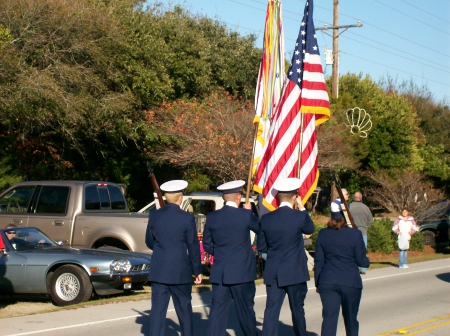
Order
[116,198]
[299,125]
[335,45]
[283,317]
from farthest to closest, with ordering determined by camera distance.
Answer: [335,45] → [116,198] → [283,317] → [299,125]

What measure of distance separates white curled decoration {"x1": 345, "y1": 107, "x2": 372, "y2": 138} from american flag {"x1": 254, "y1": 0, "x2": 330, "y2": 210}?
16.9m

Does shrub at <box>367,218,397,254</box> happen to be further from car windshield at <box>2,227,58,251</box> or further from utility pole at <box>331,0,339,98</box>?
car windshield at <box>2,227,58,251</box>

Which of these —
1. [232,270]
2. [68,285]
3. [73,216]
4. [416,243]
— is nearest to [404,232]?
[416,243]

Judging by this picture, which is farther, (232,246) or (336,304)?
(232,246)

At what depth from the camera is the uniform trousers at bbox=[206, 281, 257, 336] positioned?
7.16 m

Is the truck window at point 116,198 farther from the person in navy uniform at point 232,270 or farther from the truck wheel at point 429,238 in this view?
the truck wheel at point 429,238

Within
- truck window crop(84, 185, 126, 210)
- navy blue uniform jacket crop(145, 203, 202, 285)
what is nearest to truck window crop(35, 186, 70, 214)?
truck window crop(84, 185, 126, 210)

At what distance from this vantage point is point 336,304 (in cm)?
706

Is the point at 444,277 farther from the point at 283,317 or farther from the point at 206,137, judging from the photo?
the point at 206,137

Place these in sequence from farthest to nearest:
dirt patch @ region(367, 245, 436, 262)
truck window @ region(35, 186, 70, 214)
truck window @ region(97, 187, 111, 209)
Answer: dirt patch @ region(367, 245, 436, 262), truck window @ region(97, 187, 111, 209), truck window @ region(35, 186, 70, 214)

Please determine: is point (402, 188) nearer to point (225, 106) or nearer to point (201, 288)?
point (225, 106)

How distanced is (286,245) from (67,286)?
554 cm

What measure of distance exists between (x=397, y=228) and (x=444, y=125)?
3032 centimetres

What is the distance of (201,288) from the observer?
13.5 meters
